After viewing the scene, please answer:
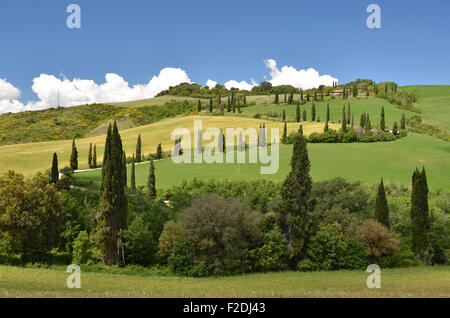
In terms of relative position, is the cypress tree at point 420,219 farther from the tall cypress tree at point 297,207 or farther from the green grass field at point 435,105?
the green grass field at point 435,105

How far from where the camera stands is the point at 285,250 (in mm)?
40844

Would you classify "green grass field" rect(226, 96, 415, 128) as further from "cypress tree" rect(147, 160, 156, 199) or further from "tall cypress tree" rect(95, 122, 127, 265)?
"tall cypress tree" rect(95, 122, 127, 265)

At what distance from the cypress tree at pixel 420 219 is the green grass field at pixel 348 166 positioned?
33731 mm

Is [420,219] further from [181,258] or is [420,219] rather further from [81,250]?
[81,250]

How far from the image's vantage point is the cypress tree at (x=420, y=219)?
1741 inches

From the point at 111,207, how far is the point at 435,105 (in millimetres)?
165536

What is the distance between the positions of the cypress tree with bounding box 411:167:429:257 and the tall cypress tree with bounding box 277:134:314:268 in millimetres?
12703

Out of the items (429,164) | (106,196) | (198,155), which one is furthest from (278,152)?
(106,196)

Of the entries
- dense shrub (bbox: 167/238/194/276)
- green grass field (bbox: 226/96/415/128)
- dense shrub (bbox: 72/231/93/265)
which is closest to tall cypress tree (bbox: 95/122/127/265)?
dense shrub (bbox: 72/231/93/265)

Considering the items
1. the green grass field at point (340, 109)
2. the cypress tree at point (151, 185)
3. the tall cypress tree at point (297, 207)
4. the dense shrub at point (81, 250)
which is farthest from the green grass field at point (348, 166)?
the dense shrub at point (81, 250)

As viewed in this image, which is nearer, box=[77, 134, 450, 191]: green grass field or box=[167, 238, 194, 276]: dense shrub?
box=[167, 238, 194, 276]: dense shrub

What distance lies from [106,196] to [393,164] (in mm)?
72256

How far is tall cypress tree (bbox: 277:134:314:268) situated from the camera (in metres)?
40.7

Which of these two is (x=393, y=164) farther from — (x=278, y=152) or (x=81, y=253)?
(x=81, y=253)
